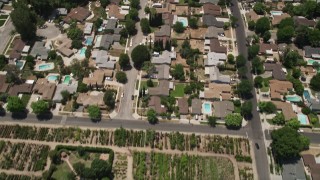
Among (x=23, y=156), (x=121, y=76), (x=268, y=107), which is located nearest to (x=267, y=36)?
(x=268, y=107)

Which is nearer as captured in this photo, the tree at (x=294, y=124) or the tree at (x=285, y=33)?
the tree at (x=294, y=124)

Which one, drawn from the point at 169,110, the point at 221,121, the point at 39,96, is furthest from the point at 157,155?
the point at 39,96

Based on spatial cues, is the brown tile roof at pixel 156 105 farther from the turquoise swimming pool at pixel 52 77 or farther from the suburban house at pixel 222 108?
the turquoise swimming pool at pixel 52 77

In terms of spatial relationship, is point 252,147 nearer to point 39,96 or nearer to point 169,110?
point 169,110

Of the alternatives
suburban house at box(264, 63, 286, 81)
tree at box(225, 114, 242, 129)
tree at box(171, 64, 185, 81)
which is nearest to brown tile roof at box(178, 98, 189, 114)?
tree at box(171, 64, 185, 81)

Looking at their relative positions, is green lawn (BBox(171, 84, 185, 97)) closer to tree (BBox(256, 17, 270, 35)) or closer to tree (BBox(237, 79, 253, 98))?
tree (BBox(237, 79, 253, 98))

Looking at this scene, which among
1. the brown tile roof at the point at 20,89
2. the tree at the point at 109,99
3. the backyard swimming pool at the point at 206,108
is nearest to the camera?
the tree at the point at 109,99

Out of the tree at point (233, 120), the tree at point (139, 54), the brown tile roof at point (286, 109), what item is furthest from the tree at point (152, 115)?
the brown tile roof at point (286, 109)

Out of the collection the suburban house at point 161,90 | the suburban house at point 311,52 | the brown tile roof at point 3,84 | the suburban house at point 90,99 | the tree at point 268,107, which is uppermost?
the suburban house at point 311,52
